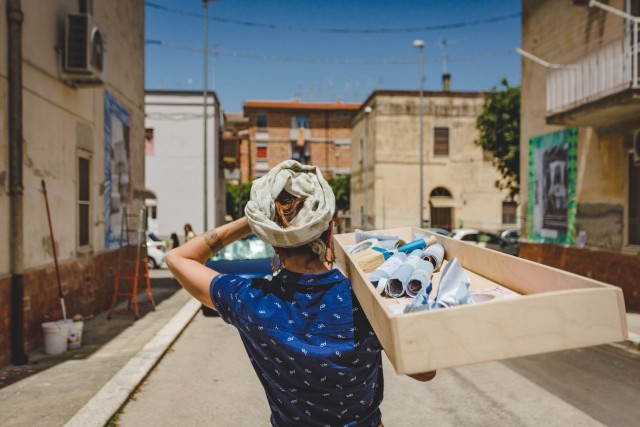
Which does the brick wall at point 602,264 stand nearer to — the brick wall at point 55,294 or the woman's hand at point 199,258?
the brick wall at point 55,294

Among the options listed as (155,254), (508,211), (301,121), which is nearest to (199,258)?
(155,254)

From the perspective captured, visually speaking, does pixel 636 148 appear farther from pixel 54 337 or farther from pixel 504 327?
pixel 504 327

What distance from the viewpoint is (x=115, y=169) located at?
1307cm

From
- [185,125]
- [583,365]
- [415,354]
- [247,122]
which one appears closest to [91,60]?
[583,365]

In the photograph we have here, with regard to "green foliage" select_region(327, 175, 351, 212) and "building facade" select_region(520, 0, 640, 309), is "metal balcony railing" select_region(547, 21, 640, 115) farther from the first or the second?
"green foliage" select_region(327, 175, 351, 212)

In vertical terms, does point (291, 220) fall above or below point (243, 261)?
above

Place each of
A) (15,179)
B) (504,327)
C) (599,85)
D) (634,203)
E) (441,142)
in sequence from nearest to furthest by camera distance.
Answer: (504,327), (15,179), (599,85), (634,203), (441,142)

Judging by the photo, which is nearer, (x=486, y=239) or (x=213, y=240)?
(x=213, y=240)

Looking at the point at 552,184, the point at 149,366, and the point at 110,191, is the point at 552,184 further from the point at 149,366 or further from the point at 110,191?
the point at 149,366

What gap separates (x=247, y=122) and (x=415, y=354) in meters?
64.4

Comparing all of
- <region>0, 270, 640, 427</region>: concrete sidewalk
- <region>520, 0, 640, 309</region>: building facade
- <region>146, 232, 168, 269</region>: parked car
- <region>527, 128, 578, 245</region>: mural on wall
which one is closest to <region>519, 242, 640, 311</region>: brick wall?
<region>520, 0, 640, 309</region>: building facade

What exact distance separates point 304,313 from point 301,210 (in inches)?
12.5

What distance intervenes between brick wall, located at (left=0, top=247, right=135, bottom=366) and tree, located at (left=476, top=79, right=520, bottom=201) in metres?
19.1

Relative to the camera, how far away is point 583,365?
7652 mm
